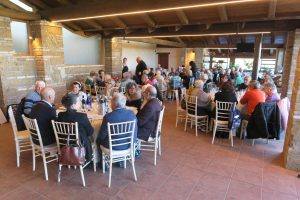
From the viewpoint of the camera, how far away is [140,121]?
9.68 ft

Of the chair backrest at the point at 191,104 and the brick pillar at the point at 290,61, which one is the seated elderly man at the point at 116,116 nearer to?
the chair backrest at the point at 191,104

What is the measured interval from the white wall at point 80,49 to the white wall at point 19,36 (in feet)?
4.67

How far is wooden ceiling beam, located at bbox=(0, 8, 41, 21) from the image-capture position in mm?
4976

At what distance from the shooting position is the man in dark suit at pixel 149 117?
2932mm

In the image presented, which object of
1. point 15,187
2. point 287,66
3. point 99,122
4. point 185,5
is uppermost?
point 185,5

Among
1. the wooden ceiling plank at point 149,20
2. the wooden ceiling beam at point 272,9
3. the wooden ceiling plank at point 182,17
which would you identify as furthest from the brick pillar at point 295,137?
the wooden ceiling plank at point 149,20

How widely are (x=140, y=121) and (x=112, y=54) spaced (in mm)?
6397

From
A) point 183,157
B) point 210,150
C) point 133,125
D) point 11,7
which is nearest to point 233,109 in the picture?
point 210,150

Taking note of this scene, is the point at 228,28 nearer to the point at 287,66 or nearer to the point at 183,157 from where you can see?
the point at 287,66

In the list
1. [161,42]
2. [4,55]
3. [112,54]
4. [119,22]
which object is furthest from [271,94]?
[161,42]

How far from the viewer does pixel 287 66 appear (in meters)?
6.10

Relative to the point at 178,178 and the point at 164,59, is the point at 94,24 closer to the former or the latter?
the point at 178,178

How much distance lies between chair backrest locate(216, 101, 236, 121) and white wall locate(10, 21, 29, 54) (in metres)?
5.60

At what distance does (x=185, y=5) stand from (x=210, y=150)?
2847mm
